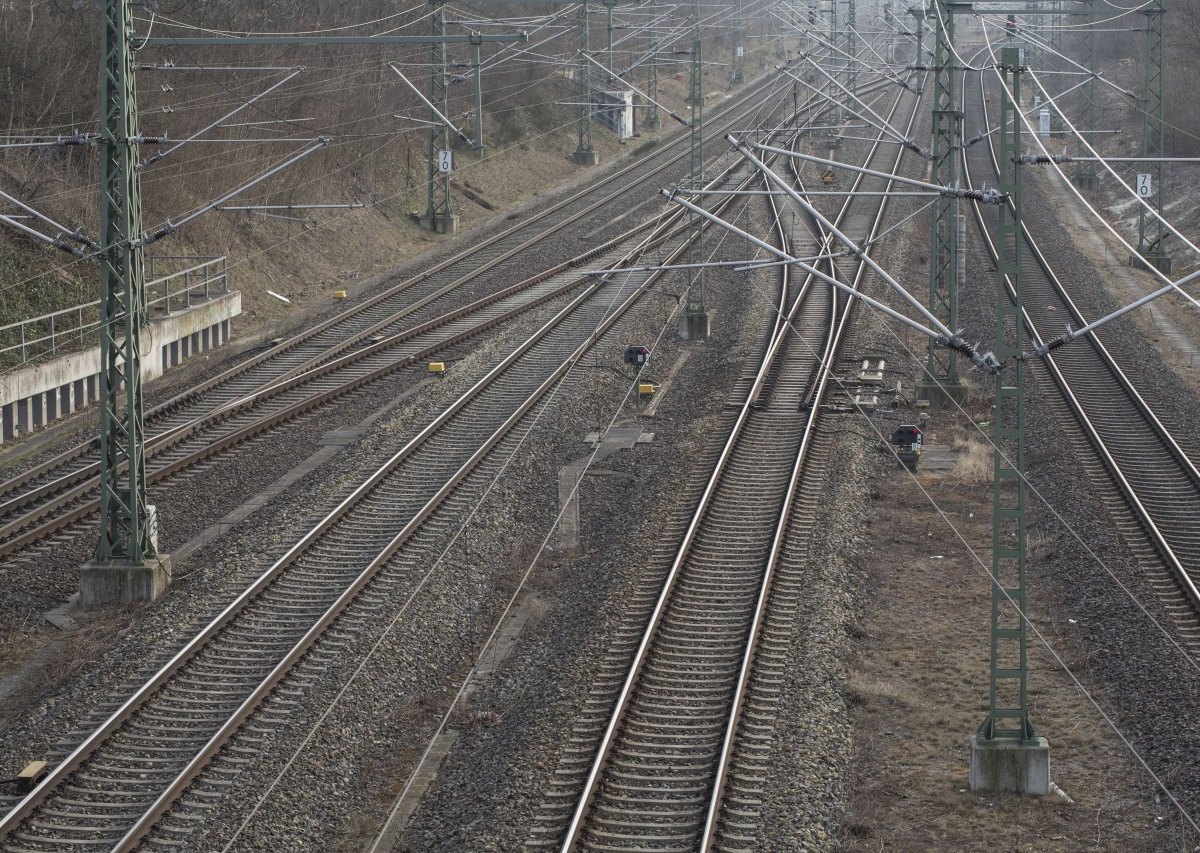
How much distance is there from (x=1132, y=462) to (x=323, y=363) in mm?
13409

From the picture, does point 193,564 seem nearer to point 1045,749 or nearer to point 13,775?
point 13,775

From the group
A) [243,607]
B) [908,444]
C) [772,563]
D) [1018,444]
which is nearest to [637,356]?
[908,444]

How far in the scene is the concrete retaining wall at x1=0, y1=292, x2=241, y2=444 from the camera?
2258 centimetres

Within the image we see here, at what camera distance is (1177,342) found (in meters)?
29.3

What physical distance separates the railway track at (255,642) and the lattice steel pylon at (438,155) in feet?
49.1

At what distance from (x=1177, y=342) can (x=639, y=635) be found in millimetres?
18509

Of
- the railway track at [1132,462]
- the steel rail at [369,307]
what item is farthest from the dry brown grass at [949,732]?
the steel rail at [369,307]

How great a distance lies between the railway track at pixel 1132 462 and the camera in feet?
53.3

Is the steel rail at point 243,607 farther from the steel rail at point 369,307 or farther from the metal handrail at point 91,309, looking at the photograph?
the metal handrail at point 91,309

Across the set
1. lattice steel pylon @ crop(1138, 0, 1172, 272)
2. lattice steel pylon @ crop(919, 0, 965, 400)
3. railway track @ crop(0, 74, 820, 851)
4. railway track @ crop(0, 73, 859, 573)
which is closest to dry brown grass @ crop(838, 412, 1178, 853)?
railway track @ crop(0, 74, 820, 851)

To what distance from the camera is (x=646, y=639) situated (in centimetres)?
1430

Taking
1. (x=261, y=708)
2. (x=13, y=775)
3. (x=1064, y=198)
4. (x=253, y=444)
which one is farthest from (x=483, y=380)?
(x=1064, y=198)

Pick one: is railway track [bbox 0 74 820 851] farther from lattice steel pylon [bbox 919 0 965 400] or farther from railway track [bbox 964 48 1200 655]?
railway track [bbox 964 48 1200 655]

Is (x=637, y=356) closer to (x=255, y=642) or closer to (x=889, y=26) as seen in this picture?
(x=255, y=642)
